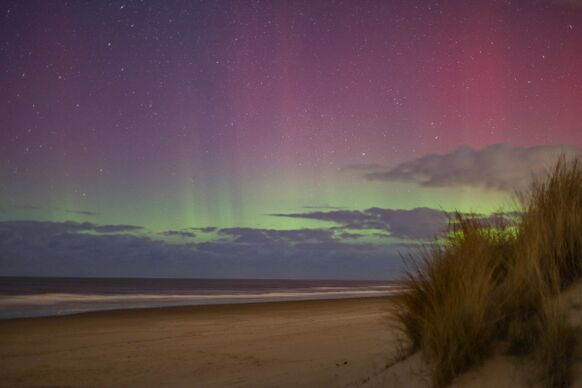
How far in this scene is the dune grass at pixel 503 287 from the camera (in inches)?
178

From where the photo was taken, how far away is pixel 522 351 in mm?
4578

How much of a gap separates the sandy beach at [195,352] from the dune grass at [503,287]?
4.18ft

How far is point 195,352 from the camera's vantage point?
472 inches

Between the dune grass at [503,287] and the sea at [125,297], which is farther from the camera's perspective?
the sea at [125,297]

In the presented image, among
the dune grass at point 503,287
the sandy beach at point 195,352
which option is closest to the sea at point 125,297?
the dune grass at point 503,287

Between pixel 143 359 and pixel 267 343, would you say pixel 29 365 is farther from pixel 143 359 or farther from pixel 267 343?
pixel 267 343

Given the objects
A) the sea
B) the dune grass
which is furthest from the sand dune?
the sea

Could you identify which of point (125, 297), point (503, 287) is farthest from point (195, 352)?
point (125, 297)

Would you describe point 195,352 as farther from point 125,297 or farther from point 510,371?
point 125,297

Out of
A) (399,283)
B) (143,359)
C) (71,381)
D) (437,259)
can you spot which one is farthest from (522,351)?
(143,359)

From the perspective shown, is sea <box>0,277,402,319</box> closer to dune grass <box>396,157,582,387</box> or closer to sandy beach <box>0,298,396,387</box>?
dune grass <box>396,157,582,387</box>

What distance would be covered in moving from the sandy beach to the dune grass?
1.28 m

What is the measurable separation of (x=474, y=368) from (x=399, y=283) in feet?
5.84

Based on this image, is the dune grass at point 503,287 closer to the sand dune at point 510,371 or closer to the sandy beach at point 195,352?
the sand dune at point 510,371
